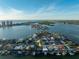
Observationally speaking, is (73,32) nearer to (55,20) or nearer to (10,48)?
(55,20)

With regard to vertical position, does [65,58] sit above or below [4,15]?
below

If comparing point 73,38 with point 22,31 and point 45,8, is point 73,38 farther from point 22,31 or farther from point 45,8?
point 22,31

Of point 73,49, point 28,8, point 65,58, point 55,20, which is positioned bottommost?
point 65,58

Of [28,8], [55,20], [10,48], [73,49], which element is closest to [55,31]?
[55,20]

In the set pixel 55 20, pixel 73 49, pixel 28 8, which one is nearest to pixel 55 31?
pixel 55 20

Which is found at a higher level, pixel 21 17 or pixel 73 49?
pixel 21 17

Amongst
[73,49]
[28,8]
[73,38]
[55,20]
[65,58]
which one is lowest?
[65,58]

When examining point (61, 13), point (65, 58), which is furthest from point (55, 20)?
point (65, 58)

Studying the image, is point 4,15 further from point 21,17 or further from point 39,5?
point 39,5
